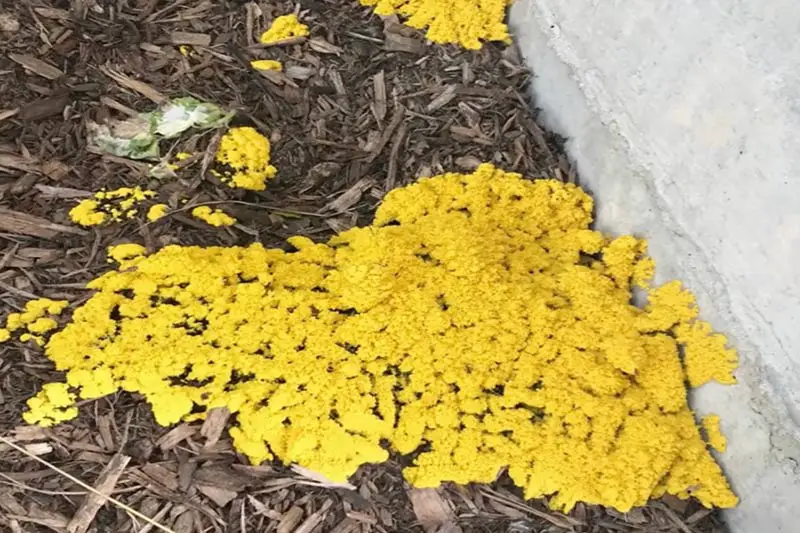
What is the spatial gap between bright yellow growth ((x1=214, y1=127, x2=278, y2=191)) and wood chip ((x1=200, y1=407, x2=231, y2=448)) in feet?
3.36

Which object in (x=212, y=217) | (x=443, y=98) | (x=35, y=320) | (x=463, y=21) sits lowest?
(x=35, y=320)

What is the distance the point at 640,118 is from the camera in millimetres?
3158

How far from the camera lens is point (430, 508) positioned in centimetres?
272

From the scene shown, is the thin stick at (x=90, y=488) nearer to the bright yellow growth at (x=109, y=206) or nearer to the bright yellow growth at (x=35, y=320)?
the bright yellow growth at (x=35, y=320)

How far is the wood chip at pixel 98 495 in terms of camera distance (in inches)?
102

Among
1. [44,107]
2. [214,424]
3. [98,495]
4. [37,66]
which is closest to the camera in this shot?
[98,495]

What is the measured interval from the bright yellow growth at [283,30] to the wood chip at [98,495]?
82.9 inches

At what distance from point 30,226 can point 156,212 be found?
46cm

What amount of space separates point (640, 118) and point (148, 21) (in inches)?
89.3

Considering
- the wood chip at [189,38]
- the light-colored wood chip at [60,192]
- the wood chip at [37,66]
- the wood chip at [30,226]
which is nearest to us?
the wood chip at [30,226]

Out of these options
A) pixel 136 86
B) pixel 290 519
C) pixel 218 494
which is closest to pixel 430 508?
pixel 290 519

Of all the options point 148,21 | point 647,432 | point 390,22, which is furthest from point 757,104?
point 148,21

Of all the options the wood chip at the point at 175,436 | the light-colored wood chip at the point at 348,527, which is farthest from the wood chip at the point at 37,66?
the light-colored wood chip at the point at 348,527

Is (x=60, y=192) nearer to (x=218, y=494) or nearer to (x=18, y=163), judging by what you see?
(x=18, y=163)
